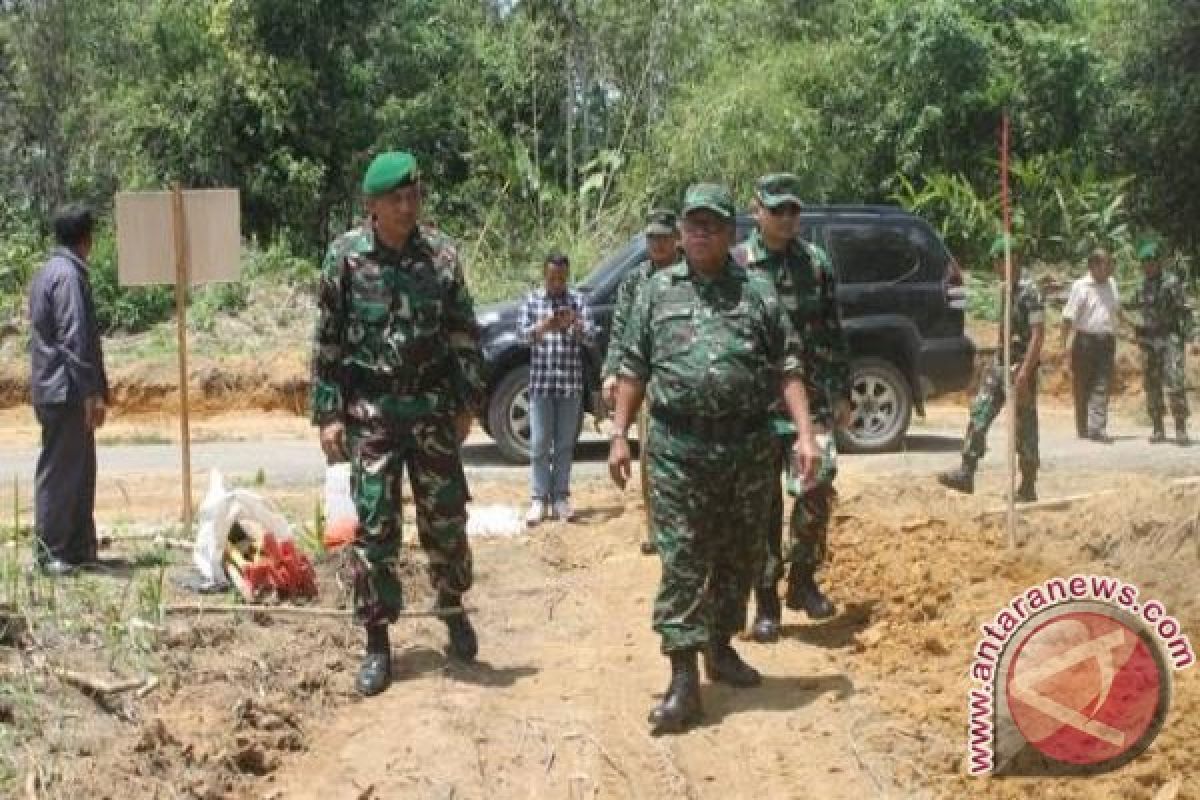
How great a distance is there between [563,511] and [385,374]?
3949 mm

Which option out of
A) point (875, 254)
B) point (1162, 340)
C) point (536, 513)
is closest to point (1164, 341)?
point (1162, 340)

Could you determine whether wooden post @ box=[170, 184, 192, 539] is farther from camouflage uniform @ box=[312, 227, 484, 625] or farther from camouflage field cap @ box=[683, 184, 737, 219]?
camouflage field cap @ box=[683, 184, 737, 219]

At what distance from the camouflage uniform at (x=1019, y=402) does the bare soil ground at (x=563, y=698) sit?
1857mm

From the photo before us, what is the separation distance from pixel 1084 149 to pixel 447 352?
16.9m

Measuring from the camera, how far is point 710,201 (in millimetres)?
5406

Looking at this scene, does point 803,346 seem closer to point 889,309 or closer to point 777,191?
point 777,191

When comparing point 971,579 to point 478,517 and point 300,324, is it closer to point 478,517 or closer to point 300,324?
point 478,517

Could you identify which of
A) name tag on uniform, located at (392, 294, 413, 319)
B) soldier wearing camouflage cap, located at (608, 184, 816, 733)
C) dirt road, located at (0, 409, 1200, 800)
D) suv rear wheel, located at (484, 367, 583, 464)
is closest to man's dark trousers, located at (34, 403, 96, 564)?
dirt road, located at (0, 409, 1200, 800)

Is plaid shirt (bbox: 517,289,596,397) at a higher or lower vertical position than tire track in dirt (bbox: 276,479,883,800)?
higher

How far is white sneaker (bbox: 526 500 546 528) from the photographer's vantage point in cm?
952

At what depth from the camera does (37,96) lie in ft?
70.6

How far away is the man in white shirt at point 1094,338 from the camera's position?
13.9 metres

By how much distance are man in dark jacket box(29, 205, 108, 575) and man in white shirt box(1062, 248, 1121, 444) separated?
9610mm

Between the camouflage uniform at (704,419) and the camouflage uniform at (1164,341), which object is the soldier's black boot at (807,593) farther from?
the camouflage uniform at (1164,341)
